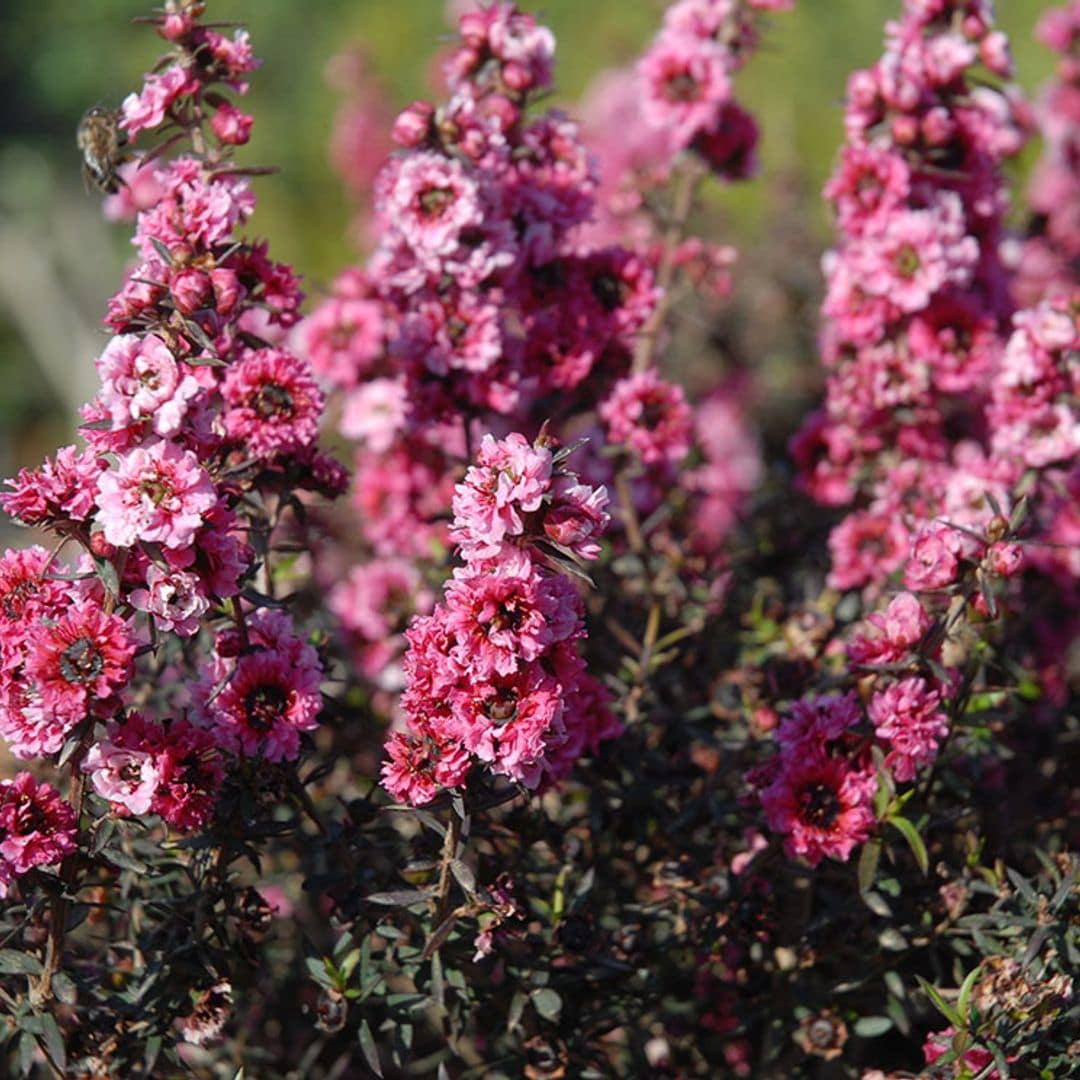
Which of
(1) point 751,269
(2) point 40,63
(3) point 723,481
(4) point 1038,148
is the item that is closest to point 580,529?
(3) point 723,481

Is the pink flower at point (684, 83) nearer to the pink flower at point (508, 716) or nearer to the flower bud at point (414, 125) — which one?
the flower bud at point (414, 125)

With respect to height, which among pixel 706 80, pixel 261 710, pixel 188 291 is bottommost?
pixel 261 710

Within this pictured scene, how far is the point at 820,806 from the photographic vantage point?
175cm

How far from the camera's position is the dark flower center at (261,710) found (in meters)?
1.63

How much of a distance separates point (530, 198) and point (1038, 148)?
5418mm

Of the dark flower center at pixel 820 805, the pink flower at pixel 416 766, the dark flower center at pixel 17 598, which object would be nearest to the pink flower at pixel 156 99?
the dark flower center at pixel 17 598

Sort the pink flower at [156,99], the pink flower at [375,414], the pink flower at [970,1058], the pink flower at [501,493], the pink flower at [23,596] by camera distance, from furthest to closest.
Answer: the pink flower at [375,414]
the pink flower at [156,99]
the pink flower at [970,1058]
the pink flower at [23,596]
the pink flower at [501,493]

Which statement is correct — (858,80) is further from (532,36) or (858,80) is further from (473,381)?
(473,381)

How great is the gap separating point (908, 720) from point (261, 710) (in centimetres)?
79

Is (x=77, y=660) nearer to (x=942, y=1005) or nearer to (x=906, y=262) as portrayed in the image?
(x=942, y=1005)

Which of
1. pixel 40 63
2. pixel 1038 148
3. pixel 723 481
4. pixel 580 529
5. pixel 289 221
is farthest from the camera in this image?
pixel 40 63

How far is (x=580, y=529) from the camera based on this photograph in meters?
1.39

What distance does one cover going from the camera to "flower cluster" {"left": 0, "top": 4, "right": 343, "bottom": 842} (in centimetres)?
145

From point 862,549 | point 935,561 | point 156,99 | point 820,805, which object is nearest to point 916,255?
point 862,549
